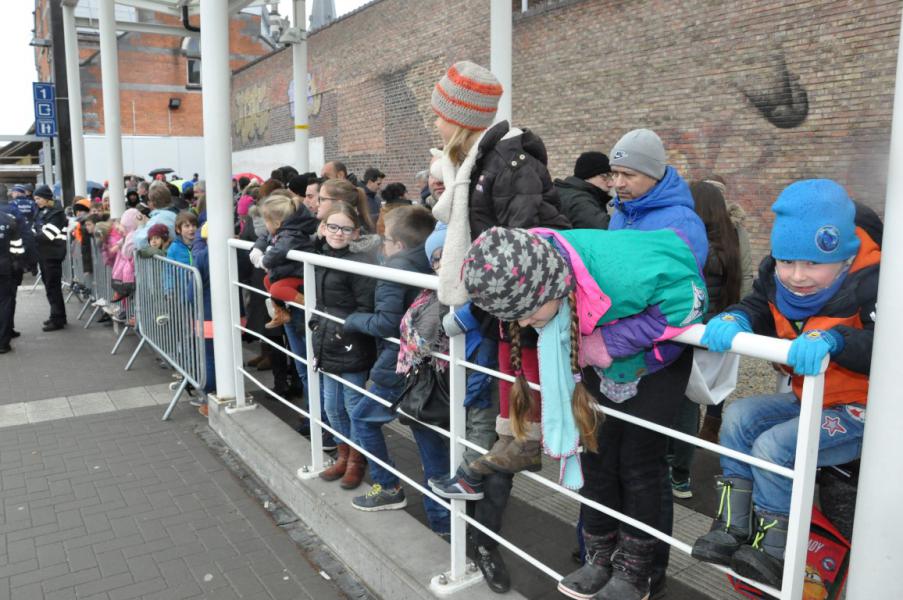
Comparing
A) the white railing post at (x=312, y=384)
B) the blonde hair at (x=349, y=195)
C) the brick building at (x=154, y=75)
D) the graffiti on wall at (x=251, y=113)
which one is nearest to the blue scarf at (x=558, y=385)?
the white railing post at (x=312, y=384)

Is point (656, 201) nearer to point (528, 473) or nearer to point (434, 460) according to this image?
point (528, 473)

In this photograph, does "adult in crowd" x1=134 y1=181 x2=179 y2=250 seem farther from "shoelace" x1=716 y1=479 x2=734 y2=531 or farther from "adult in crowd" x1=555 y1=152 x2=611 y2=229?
"shoelace" x1=716 y1=479 x2=734 y2=531

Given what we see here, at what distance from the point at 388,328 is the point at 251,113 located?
90.6 feet

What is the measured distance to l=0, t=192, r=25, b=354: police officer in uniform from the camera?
27.3 feet

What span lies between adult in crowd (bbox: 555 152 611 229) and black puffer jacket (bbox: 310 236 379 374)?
3.67ft

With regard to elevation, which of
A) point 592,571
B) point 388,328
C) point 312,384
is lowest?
point 592,571

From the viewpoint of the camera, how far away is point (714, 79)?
10.2 meters

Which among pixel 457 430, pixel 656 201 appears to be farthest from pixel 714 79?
pixel 457 430

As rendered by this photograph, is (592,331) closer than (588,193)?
Yes

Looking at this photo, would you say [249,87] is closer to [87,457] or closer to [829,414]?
[87,457]

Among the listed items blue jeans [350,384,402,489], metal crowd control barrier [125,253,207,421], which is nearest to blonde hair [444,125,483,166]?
blue jeans [350,384,402,489]

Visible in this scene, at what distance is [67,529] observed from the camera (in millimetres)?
3992

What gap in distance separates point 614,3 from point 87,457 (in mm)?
10360

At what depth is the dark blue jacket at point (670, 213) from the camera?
2.82 metres
